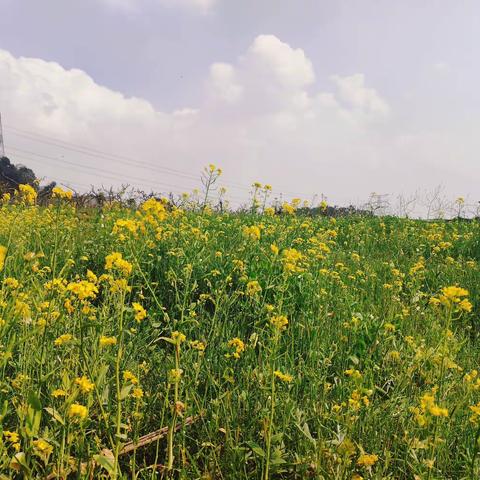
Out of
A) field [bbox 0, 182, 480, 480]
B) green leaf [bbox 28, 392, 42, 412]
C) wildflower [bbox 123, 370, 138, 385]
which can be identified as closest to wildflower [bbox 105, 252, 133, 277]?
field [bbox 0, 182, 480, 480]

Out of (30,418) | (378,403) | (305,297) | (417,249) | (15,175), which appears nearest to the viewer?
(30,418)

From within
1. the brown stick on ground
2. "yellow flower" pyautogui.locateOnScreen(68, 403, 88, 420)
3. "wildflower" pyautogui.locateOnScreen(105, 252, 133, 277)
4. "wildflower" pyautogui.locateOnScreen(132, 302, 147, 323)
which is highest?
"wildflower" pyautogui.locateOnScreen(105, 252, 133, 277)

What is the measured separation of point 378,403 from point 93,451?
1216mm

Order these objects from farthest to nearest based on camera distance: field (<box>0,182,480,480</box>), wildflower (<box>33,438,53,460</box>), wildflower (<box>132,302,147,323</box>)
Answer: wildflower (<box>132,302,147,323</box>) → field (<box>0,182,480,480</box>) → wildflower (<box>33,438,53,460</box>)

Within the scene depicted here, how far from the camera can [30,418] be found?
1328 mm

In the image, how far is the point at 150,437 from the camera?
1.67 meters

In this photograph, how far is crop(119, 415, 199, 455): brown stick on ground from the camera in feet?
5.13

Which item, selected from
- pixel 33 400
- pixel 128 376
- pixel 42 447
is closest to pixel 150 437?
pixel 128 376

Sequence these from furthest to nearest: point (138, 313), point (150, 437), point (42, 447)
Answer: point (138, 313) → point (150, 437) → point (42, 447)

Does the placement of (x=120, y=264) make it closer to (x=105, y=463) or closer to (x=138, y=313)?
(x=138, y=313)

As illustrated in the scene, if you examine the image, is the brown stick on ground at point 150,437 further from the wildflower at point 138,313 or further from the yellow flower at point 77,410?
the wildflower at point 138,313

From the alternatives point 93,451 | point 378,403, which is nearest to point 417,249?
point 378,403

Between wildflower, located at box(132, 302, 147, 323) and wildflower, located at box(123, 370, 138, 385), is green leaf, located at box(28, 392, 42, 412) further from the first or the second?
wildflower, located at box(132, 302, 147, 323)

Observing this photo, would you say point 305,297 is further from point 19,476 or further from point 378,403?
point 19,476
